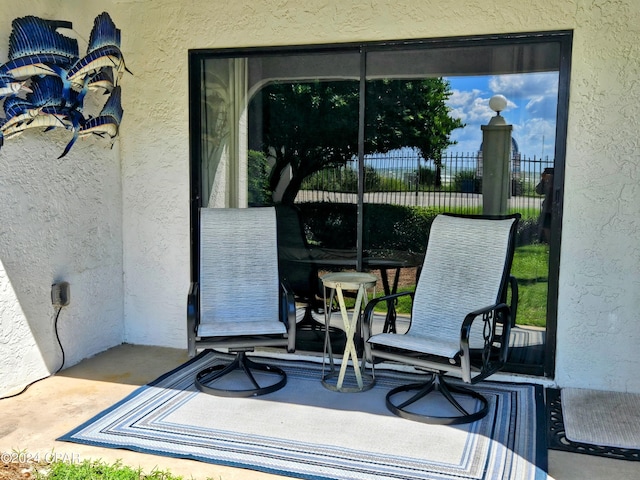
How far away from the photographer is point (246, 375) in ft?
15.0

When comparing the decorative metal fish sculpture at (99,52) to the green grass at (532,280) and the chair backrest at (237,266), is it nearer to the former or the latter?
the chair backrest at (237,266)

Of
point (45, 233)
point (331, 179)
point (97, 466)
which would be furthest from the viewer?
point (331, 179)

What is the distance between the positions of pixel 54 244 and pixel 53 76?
1.23 m

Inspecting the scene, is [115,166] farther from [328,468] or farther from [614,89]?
[614,89]

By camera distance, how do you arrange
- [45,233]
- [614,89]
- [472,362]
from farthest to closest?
[45,233]
[614,89]
[472,362]

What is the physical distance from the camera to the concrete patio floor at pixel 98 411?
128 inches

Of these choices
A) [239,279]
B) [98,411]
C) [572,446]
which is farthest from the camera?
[239,279]

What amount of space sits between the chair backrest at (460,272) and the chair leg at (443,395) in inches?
12.7

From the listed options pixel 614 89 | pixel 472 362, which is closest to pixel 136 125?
pixel 472 362

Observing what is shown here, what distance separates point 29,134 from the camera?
171 inches

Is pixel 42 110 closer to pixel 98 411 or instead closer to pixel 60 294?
pixel 60 294

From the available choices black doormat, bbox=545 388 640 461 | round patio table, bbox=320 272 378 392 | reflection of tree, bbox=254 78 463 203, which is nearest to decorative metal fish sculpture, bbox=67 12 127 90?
reflection of tree, bbox=254 78 463 203

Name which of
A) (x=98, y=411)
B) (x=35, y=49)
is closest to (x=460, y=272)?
(x=98, y=411)

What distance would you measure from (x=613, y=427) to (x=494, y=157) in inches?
75.9
